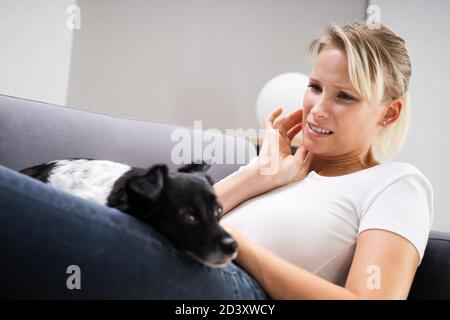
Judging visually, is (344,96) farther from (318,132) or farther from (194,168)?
(194,168)

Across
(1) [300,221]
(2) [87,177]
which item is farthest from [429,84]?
(2) [87,177]

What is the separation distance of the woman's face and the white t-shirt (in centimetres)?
16

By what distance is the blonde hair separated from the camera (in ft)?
3.83

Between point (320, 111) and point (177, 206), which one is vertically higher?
point (320, 111)

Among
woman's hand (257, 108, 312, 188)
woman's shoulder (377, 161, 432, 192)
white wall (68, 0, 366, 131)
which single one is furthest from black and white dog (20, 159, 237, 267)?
white wall (68, 0, 366, 131)

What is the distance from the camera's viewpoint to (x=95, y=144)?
1.47 metres

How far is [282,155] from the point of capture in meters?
1.39

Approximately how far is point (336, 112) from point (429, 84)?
2337mm

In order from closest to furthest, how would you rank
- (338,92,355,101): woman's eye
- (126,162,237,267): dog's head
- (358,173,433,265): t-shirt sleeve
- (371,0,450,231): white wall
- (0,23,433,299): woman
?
1. (0,23,433,299): woman
2. (126,162,237,267): dog's head
3. (358,173,433,265): t-shirt sleeve
4. (338,92,355,101): woman's eye
5. (371,0,450,231): white wall

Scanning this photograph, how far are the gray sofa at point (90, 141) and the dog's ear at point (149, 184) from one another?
2.09 ft

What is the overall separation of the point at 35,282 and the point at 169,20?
9.29ft

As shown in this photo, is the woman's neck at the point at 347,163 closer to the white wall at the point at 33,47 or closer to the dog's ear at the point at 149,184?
the dog's ear at the point at 149,184

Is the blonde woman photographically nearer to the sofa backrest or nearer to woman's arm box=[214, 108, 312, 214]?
woman's arm box=[214, 108, 312, 214]

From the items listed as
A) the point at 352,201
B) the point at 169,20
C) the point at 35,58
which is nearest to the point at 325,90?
the point at 352,201
